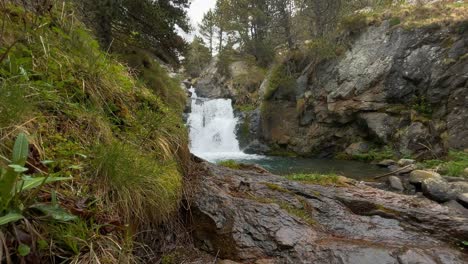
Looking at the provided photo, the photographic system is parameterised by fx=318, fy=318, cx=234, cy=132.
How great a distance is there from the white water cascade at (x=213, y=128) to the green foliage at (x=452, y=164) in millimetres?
8985

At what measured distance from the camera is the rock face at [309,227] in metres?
2.70

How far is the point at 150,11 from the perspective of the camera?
7.55m

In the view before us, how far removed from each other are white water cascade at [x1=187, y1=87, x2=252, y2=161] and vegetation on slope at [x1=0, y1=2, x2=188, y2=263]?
43.7 feet

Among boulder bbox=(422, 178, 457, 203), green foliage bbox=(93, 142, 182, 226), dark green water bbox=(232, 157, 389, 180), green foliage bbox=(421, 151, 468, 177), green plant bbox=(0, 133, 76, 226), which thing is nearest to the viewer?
green plant bbox=(0, 133, 76, 226)

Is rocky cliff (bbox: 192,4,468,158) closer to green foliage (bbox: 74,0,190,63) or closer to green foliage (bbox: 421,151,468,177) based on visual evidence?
green foliage (bbox: 421,151,468,177)

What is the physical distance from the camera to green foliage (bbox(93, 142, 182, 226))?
81.9 inches

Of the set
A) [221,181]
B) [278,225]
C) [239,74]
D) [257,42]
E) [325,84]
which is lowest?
[278,225]

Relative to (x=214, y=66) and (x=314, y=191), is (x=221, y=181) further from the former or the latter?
(x=214, y=66)

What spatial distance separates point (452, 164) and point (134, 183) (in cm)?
938

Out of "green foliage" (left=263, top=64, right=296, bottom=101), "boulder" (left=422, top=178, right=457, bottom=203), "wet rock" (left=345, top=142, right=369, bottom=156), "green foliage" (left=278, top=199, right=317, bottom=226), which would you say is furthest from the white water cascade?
"green foliage" (left=278, top=199, right=317, bottom=226)

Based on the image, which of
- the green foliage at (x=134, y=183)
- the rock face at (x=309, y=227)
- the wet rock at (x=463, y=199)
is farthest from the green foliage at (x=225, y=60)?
the green foliage at (x=134, y=183)

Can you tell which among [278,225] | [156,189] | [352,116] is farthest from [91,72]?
[352,116]

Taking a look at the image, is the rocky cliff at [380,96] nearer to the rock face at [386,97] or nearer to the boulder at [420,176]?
Result: the rock face at [386,97]

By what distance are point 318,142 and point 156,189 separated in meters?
13.1
